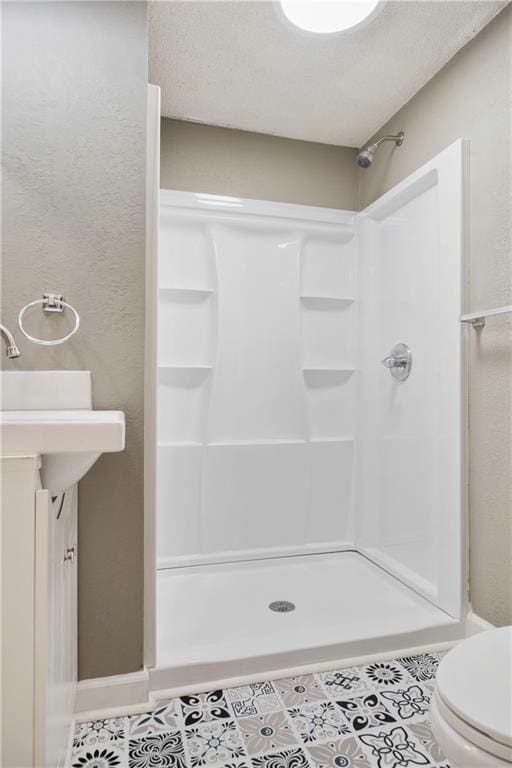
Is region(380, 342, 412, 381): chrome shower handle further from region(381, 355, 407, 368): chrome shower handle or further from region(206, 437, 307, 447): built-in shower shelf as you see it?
region(206, 437, 307, 447): built-in shower shelf

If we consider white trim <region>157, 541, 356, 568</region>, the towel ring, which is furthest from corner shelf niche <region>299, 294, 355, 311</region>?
the towel ring

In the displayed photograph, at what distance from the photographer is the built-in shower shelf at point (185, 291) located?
2.42 meters

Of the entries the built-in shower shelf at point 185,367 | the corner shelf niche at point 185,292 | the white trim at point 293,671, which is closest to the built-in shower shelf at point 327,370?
the built-in shower shelf at point 185,367

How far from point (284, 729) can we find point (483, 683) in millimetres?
691

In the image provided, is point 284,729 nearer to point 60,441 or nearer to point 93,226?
point 60,441

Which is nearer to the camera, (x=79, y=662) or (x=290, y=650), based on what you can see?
(x=79, y=662)

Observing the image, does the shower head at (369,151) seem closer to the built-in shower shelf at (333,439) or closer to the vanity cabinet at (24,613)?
the built-in shower shelf at (333,439)

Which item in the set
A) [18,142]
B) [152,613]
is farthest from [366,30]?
[152,613]

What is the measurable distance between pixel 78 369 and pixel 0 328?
293mm

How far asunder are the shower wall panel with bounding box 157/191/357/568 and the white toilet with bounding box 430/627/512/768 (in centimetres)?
158

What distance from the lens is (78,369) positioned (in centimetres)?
145

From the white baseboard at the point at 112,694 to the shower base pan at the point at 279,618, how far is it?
2.0 inches

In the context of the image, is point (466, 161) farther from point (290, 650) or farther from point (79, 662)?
point (79, 662)

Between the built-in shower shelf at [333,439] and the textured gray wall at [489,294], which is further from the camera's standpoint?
the built-in shower shelf at [333,439]
